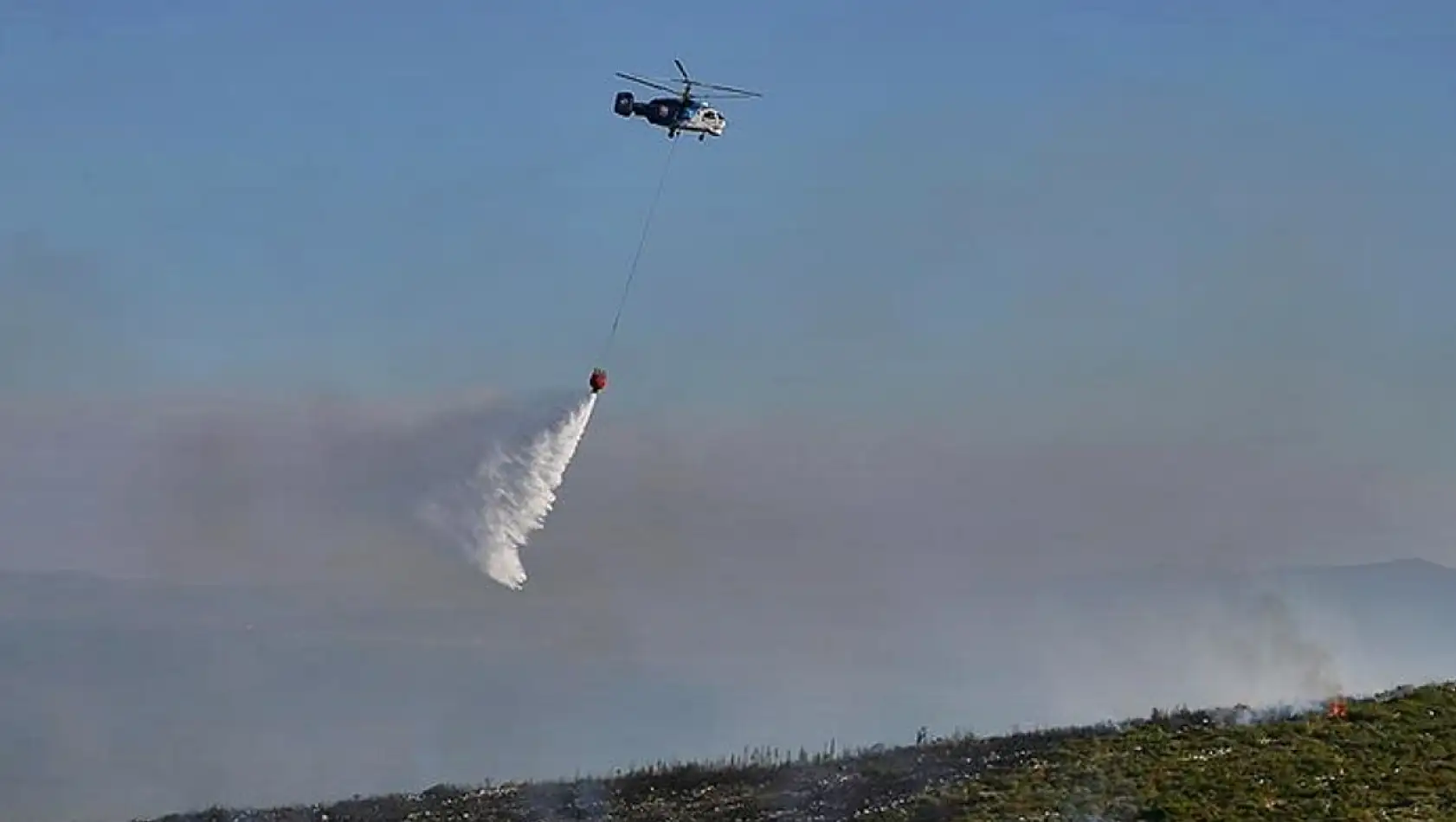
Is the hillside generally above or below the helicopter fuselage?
below

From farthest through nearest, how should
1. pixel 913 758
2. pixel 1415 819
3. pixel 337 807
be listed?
pixel 337 807, pixel 913 758, pixel 1415 819

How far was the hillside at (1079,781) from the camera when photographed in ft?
161

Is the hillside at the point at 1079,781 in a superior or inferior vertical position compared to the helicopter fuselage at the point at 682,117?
inferior

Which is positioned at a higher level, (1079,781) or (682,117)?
(682,117)

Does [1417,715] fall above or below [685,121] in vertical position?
below

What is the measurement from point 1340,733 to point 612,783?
63.9ft

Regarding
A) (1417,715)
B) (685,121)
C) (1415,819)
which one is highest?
(685,121)

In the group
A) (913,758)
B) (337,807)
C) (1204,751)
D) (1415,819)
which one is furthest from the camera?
(337,807)

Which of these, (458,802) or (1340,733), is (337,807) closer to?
(458,802)

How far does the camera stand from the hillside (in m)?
48.9

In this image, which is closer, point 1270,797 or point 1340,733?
point 1270,797

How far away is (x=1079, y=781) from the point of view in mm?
51531

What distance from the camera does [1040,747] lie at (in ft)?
185

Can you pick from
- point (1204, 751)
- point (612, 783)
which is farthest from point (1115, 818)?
point (612, 783)
